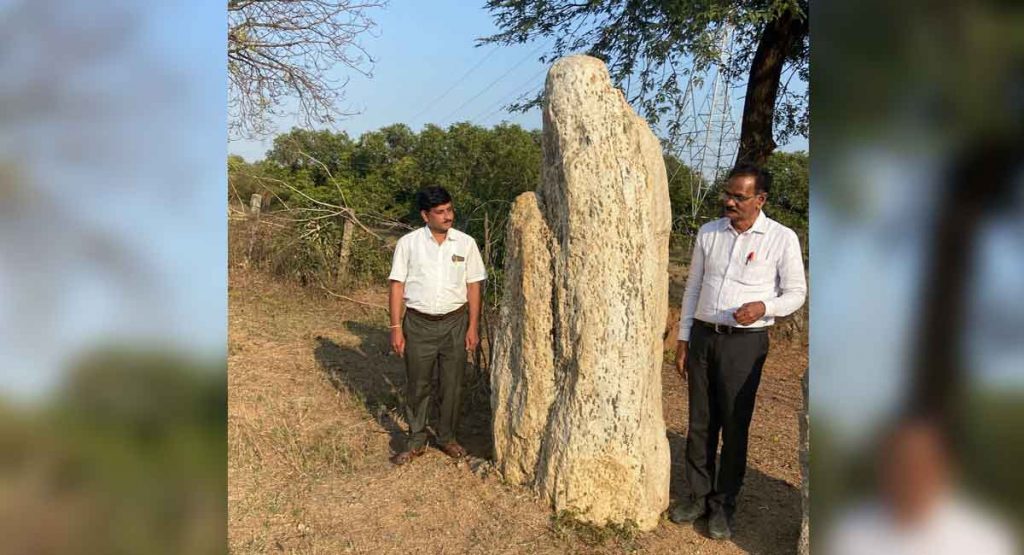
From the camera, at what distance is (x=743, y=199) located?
11.2 ft

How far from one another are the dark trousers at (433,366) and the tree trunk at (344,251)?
600 centimetres

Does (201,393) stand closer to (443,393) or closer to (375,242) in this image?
(443,393)

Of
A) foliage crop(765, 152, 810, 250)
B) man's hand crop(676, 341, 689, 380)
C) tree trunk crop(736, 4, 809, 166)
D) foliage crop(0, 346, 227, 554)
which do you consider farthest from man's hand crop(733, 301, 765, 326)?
foliage crop(765, 152, 810, 250)

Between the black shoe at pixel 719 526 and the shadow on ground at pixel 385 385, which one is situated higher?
the shadow on ground at pixel 385 385

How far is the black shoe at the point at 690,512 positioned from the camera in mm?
3883

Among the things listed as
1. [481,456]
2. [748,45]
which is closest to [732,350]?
[481,456]

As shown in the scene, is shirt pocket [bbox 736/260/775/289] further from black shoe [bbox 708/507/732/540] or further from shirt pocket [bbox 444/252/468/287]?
shirt pocket [bbox 444/252/468/287]

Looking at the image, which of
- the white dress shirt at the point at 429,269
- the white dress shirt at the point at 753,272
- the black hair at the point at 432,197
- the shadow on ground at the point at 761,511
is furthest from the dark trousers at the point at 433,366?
the white dress shirt at the point at 753,272

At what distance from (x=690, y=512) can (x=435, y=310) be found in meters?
2.11

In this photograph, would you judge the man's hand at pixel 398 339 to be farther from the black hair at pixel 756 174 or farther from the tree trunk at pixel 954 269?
the tree trunk at pixel 954 269

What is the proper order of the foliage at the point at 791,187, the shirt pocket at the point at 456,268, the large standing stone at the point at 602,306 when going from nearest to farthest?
the large standing stone at the point at 602,306 → the shirt pocket at the point at 456,268 → the foliage at the point at 791,187

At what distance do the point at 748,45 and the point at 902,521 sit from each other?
8387mm

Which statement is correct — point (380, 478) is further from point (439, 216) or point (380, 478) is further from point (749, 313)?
point (749, 313)

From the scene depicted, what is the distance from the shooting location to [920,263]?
0.81 meters
